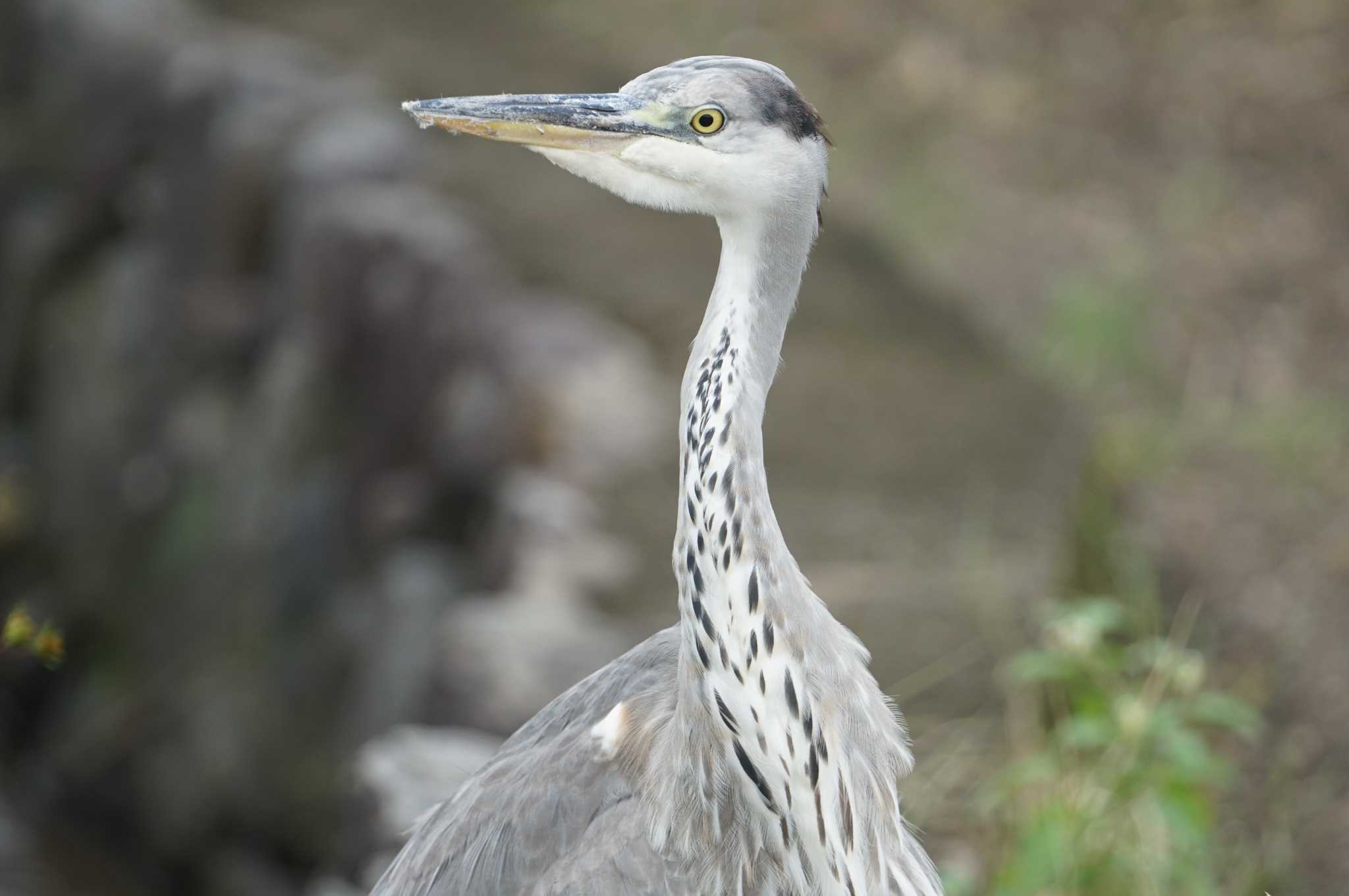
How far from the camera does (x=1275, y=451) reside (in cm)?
484

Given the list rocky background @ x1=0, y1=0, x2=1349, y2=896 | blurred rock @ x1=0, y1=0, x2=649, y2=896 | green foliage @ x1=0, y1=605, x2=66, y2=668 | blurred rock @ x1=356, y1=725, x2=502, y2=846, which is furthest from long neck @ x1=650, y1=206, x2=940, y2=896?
blurred rock @ x1=0, y1=0, x2=649, y2=896

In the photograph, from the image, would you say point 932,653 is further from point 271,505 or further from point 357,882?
point 271,505

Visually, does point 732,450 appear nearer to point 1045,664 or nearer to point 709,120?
point 709,120

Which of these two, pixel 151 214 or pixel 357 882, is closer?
pixel 357 882

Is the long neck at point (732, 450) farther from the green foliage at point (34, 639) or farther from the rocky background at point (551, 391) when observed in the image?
the rocky background at point (551, 391)

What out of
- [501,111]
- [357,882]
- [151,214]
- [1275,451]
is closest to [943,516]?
[1275,451]

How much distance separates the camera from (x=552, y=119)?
6.79ft

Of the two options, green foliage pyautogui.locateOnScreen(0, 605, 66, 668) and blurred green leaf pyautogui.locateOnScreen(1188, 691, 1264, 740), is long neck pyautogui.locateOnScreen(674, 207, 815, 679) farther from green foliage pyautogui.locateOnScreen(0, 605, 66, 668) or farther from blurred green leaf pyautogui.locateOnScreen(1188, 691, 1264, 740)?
blurred green leaf pyautogui.locateOnScreen(1188, 691, 1264, 740)

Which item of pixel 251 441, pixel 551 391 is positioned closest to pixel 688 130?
pixel 551 391

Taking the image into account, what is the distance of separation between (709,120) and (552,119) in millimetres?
215

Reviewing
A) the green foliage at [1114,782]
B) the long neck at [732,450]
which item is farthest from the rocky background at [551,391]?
the long neck at [732,450]

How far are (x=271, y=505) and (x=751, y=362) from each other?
4.24 metres

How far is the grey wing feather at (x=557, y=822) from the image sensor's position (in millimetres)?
2131

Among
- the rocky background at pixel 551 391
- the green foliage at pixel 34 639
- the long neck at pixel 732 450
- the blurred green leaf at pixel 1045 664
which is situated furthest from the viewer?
the rocky background at pixel 551 391
